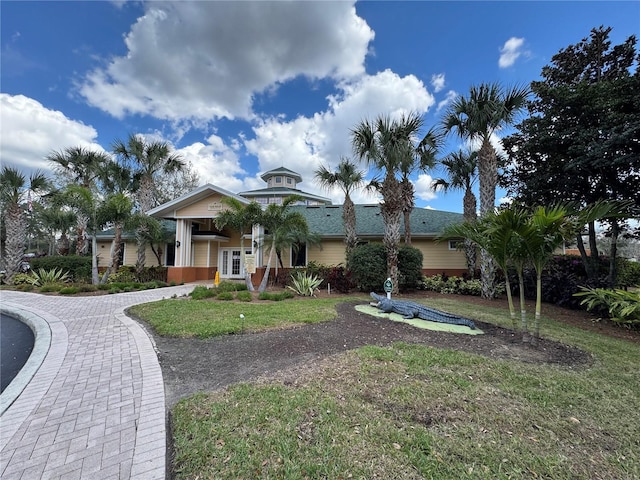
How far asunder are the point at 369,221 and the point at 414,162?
5559 millimetres

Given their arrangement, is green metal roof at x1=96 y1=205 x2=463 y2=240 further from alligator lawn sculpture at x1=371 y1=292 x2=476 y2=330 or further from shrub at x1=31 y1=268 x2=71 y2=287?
alligator lawn sculpture at x1=371 y1=292 x2=476 y2=330

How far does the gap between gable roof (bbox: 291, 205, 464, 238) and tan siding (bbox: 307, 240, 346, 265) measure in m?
0.78

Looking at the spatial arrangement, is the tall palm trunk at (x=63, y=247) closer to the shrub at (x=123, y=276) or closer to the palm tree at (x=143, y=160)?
the shrub at (x=123, y=276)

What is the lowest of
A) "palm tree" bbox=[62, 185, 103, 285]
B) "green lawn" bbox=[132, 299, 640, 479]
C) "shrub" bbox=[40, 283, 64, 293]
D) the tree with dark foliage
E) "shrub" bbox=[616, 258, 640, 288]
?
"shrub" bbox=[40, 283, 64, 293]

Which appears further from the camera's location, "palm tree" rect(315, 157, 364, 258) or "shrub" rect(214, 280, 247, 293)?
"palm tree" rect(315, 157, 364, 258)

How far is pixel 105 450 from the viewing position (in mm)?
2518

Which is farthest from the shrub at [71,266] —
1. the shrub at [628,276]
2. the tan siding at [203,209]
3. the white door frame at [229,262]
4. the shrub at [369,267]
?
the shrub at [628,276]

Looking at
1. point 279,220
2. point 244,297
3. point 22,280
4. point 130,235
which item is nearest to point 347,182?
point 279,220

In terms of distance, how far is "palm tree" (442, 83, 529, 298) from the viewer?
10.3 meters

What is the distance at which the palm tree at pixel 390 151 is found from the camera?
36.2 feet

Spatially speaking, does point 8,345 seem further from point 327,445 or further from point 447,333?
point 447,333

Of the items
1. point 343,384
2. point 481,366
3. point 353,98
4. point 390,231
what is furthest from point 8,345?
point 353,98

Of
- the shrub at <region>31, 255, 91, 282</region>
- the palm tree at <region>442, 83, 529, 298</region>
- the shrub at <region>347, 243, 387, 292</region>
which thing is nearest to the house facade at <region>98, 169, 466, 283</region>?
the shrub at <region>31, 255, 91, 282</region>

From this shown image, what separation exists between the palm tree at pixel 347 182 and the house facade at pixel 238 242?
1731 mm
